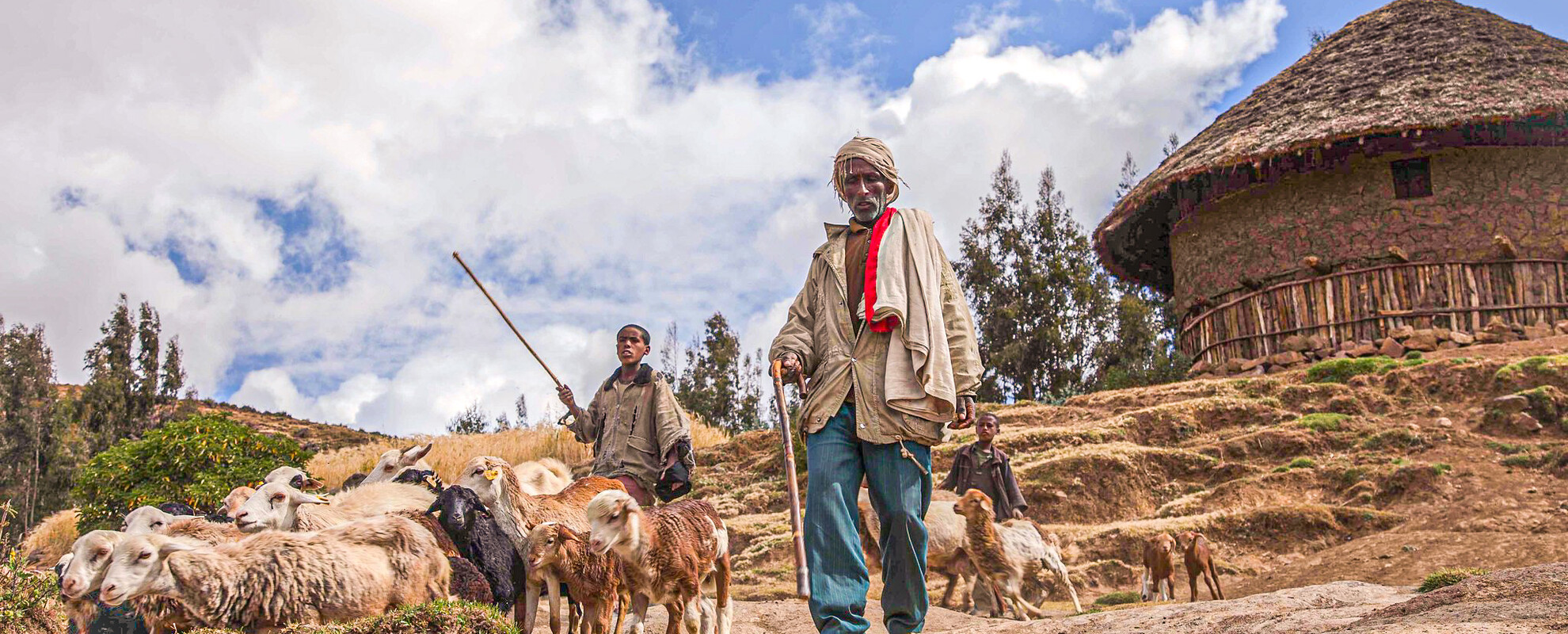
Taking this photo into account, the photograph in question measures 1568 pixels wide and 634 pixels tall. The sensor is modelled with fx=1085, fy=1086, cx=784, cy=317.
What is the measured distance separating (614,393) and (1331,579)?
6.97 meters

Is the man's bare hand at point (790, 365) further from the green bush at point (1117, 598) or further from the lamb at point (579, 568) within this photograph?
the green bush at point (1117, 598)

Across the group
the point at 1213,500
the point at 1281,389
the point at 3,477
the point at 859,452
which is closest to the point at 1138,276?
the point at 1281,389

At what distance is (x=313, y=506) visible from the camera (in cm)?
682

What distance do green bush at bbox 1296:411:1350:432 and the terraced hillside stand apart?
0.11ft

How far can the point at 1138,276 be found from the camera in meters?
26.7

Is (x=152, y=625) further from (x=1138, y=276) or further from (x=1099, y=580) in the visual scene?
(x=1138, y=276)

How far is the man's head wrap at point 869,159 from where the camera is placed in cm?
461

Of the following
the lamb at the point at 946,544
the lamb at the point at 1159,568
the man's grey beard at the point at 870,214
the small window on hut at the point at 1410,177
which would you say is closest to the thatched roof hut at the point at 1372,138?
the small window on hut at the point at 1410,177

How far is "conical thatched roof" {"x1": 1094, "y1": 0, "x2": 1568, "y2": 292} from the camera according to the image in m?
18.3

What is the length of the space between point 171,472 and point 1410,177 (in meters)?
19.6

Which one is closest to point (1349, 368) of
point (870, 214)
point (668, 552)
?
point (668, 552)

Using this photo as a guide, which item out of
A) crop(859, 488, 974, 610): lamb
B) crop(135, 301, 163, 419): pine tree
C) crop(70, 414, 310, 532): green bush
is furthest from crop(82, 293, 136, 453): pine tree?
crop(859, 488, 974, 610): lamb

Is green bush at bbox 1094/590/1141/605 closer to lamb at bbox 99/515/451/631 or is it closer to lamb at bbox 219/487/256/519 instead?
lamb at bbox 99/515/451/631

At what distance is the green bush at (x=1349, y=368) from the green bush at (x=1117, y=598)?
7796 mm
